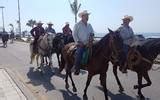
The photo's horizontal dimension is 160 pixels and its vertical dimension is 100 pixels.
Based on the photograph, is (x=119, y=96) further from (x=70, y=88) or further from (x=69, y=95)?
(x=70, y=88)

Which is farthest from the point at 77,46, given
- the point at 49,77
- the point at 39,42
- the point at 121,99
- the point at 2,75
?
the point at 39,42

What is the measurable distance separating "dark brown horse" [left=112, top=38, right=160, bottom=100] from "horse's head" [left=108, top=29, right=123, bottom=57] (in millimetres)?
1187

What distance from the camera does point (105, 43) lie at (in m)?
10.0

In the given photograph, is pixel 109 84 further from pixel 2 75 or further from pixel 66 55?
pixel 2 75

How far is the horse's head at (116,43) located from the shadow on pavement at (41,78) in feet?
11.9

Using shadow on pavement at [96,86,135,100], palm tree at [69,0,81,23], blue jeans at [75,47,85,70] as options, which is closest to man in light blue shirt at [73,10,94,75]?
blue jeans at [75,47,85,70]

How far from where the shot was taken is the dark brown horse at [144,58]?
34.0ft

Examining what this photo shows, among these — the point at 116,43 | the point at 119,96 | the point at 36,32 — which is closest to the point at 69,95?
the point at 119,96

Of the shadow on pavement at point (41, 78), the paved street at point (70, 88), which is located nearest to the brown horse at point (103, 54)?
the paved street at point (70, 88)

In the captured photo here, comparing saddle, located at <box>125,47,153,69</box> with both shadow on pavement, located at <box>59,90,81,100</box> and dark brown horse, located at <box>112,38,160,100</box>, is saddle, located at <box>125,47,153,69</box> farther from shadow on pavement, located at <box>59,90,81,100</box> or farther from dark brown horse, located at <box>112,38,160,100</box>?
shadow on pavement, located at <box>59,90,81,100</box>

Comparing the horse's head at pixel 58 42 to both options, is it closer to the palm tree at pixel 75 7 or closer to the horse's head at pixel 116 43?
the horse's head at pixel 116 43

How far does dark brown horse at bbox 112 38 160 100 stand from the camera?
1037 centimetres

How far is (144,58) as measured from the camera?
407 inches

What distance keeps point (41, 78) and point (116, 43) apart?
20.7 ft
